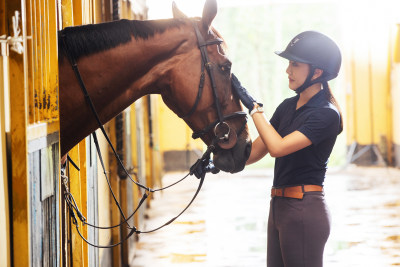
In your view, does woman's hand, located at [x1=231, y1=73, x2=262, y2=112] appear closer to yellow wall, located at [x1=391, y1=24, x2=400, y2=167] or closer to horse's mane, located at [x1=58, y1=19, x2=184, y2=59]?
horse's mane, located at [x1=58, y1=19, x2=184, y2=59]

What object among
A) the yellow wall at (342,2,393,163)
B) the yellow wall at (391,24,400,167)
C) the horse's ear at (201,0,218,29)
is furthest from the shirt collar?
the yellow wall at (342,2,393,163)

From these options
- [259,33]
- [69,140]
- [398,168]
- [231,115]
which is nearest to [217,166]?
[231,115]

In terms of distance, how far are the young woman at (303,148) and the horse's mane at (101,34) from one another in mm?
394

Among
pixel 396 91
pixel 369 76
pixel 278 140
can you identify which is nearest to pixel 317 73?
pixel 278 140

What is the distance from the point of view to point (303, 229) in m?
2.41

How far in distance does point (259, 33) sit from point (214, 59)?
13.1 meters

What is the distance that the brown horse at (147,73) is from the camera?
2.25 metres

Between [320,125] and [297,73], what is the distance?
0.25 meters

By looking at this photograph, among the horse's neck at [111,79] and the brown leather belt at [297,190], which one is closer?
the horse's neck at [111,79]

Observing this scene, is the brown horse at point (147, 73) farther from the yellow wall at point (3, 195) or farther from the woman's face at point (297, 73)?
the yellow wall at point (3, 195)

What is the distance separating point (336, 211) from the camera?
268 inches

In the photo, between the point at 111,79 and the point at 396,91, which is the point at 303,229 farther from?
the point at 396,91

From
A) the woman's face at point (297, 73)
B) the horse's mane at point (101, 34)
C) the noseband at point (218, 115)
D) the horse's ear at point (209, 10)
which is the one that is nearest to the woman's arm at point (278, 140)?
the noseband at point (218, 115)

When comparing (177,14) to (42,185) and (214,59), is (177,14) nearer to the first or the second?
(214,59)
